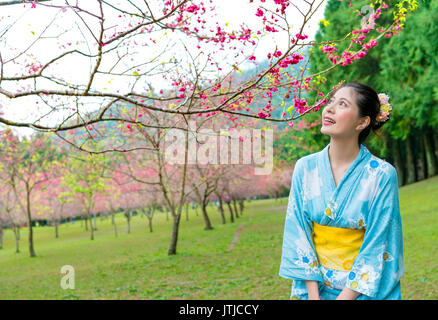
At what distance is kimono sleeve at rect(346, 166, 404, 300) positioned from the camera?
2.13m

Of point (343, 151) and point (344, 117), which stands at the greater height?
point (344, 117)

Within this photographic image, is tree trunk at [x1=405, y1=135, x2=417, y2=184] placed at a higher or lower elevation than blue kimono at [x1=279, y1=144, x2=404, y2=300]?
higher

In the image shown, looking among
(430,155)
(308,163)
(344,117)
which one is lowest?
(308,163)

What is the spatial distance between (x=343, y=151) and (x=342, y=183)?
200mm

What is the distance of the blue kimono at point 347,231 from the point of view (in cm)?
214

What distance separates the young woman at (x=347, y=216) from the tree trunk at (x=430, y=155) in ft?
83.6

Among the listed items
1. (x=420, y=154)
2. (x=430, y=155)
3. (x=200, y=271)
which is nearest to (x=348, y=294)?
(x=200, y=271)

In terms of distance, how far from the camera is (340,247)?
2.24 m

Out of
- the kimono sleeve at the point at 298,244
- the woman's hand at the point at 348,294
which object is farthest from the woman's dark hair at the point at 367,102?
the woman's hand at the point at 348,294

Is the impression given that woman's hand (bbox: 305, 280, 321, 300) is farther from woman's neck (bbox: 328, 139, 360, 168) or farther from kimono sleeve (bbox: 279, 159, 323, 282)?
woman's neck (bbox: 328, 139, 360, 168)

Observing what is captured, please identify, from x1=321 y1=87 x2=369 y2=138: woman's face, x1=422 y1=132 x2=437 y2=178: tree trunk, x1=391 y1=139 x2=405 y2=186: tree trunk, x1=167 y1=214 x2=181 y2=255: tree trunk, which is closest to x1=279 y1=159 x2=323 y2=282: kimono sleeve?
x1=321 y1=87 x2=369 y2=138: woman's face

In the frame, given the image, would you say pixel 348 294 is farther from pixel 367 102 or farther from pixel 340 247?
pixel 367 102

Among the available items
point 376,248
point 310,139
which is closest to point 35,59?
point 376,248
